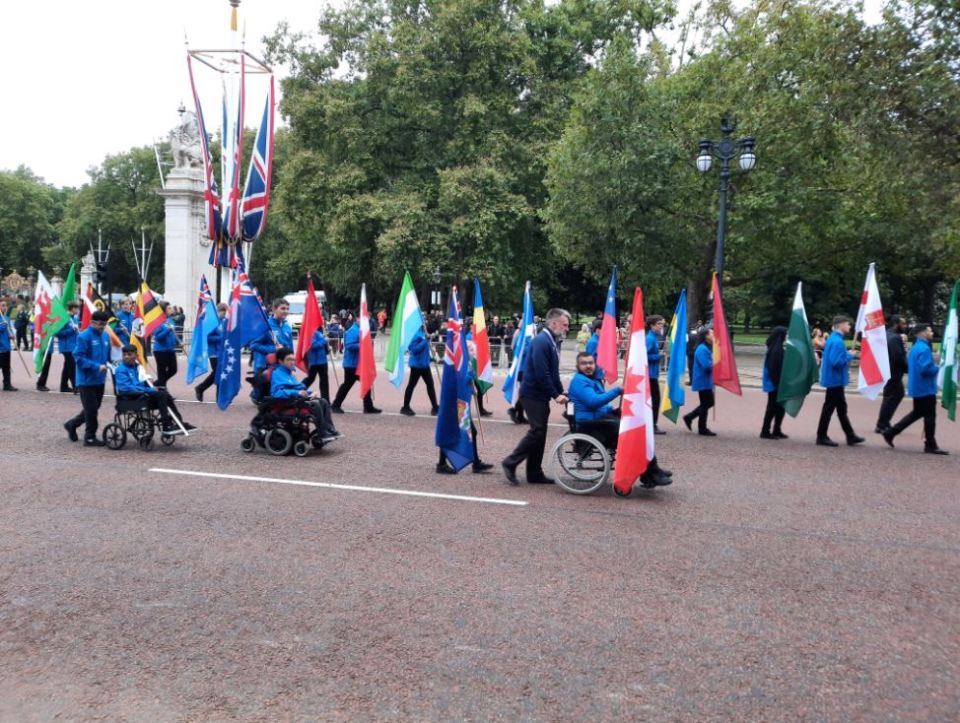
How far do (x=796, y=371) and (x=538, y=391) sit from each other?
5.17 metres

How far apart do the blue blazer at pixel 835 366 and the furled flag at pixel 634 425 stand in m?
4.62

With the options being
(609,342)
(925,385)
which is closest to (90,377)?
(609,342)

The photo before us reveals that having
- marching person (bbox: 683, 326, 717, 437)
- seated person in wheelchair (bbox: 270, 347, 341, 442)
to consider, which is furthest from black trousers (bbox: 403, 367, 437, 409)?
marching person (bbox: 683, 326, 717, 437)

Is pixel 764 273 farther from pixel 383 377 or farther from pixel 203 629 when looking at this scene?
pixel 203 629

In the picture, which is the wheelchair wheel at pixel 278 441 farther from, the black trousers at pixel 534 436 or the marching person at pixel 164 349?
the marching person at pixel 164 349

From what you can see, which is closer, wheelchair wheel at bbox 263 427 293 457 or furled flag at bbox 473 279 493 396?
wheelchair wheel at bbox 263 427 293 457

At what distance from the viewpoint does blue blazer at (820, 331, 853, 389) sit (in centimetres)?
1138

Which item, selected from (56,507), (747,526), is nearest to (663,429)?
(747,526)

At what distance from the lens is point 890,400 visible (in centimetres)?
1208

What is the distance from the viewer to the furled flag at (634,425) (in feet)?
25.1

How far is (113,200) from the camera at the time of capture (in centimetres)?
6769

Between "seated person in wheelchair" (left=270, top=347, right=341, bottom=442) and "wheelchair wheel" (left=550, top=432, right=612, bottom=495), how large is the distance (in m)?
3.11

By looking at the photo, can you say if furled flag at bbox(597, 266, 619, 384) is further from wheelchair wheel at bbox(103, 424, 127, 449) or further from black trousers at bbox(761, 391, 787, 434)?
wheelchair wheel at bbox(103, 424, 127, 449)

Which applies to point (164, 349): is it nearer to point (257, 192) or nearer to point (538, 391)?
point (257, 192)
